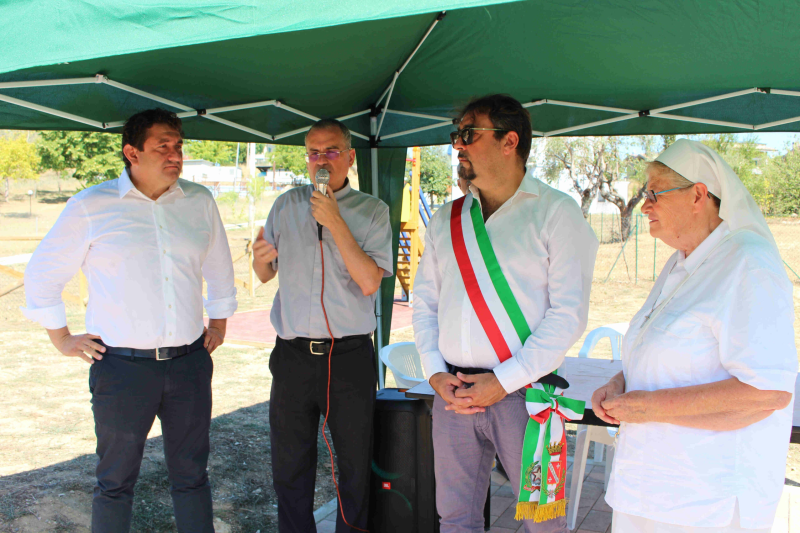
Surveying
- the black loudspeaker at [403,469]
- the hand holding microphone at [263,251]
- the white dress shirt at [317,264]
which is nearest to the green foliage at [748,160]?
the black loudspeaker at [403,469]

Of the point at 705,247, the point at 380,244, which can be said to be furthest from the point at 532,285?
the point at 380,244

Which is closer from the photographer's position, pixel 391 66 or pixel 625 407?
pixel 625 407

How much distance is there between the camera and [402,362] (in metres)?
4.11

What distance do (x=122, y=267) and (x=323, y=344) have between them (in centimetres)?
89

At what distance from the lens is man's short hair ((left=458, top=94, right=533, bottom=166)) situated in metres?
2.09

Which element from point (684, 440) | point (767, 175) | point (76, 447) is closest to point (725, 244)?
point (684, 440)

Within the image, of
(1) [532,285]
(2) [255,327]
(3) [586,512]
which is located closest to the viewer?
(1) [532,285]

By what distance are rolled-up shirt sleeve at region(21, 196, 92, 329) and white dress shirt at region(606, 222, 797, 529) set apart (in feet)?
7.03

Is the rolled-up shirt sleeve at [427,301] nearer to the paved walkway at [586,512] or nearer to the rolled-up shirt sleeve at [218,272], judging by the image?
the rolled-up shirt sleeve at [218,272]

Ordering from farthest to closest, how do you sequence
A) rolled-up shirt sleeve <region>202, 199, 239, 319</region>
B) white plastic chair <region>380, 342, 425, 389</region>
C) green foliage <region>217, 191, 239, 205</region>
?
green foliage <region>217, 191, 239, 205</region>, white plastic chair <region>380, 342, 425, 389</region>, rolled-up shirt sleeve <region>202, 199, 239, 319</region>

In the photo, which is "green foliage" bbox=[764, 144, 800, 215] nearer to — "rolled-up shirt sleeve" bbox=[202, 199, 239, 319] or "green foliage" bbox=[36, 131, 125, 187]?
"rolled-up shirt sleeve" bbox=[202, 199, 239, 319]

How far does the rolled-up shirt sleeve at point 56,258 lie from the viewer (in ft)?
7.77

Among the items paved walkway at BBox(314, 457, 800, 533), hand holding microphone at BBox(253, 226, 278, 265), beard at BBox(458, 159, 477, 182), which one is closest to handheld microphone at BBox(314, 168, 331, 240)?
hand holding microphone at BBox(253, 226, 278, 265)

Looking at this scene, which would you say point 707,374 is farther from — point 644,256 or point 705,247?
point 644,256
